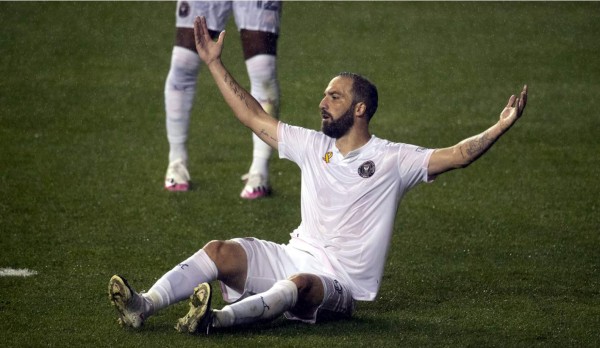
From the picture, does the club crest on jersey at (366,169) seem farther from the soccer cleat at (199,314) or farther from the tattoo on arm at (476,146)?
the soccer cleat at (199,314)

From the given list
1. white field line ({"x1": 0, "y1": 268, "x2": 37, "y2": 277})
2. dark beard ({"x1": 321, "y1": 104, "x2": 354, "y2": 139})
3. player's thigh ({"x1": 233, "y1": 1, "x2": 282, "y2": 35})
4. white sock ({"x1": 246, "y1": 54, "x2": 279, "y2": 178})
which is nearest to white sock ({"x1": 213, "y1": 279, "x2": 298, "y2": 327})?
dark beard ({"x1": 321, "y1": 104, "x2": 354, "y2": 139})

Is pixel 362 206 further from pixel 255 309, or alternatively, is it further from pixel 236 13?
pixel 236 13

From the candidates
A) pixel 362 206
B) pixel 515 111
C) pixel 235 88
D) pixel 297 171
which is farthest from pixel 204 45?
pixel 297 171

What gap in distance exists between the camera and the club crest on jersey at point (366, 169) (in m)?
6.50

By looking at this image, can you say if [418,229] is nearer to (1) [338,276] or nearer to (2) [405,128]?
(1) [338,276]

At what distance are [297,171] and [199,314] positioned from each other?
4442 millimetres

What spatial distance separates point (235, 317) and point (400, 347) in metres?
0.80

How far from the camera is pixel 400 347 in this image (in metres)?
6.05

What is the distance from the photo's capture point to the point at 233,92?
6.74m

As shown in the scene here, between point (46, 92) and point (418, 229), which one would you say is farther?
point (46, 92)

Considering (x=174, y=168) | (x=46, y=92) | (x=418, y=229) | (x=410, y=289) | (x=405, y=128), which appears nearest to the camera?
(x=410, y=289)

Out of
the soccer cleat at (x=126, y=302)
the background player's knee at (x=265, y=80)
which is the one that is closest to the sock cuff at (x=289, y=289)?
the soccer cleat at (x=126, y=302)

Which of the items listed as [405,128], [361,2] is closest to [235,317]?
[405,128]

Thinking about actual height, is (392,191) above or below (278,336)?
above
